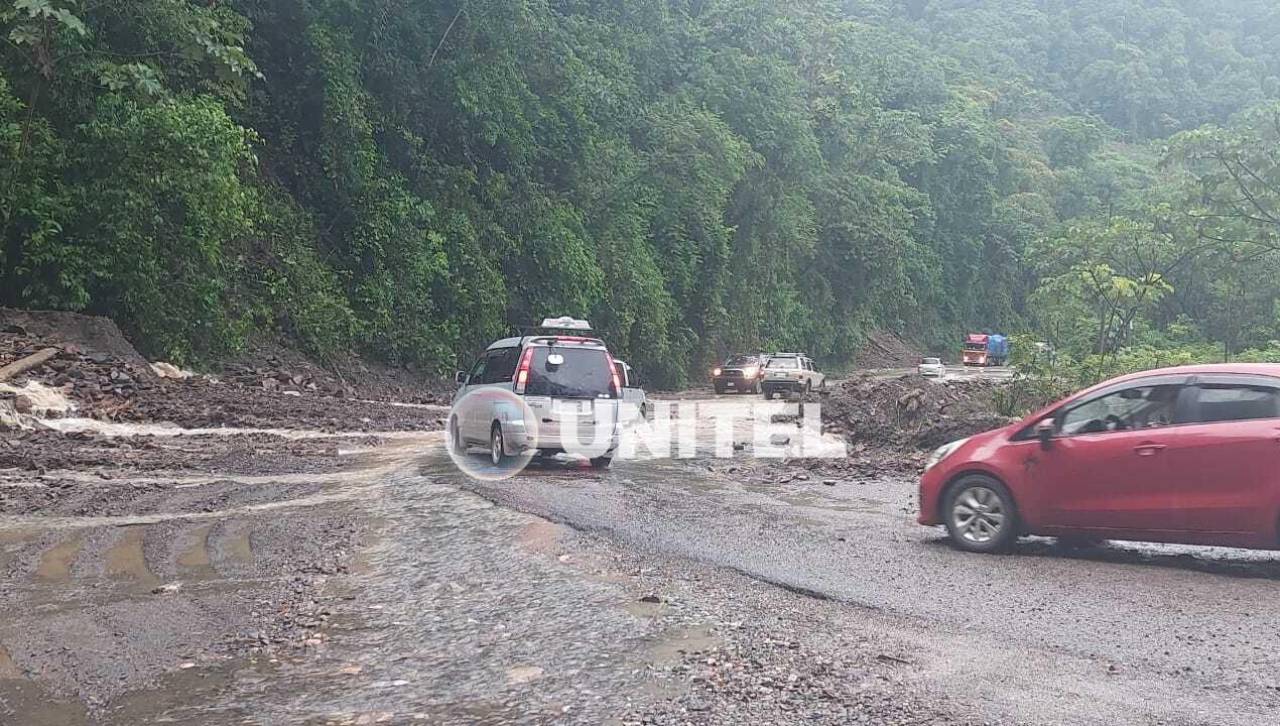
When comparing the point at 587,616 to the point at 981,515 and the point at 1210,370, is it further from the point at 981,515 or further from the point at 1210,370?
the point at 1210,370

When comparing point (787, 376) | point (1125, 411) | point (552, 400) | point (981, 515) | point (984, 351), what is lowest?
point (981, 515)

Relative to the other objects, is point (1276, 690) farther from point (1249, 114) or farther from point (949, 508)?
point (1249, 114)

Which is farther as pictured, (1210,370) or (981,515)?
(981,515)

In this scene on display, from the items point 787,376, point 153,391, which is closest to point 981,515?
point 153,391

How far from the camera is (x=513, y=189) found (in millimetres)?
36312

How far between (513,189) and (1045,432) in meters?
28.8

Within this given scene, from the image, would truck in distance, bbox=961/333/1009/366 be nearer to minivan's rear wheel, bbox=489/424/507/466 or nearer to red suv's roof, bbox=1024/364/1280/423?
minivan's rear wheel, bbox=489/424/507/466

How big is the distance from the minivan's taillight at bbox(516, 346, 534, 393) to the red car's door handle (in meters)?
8.41

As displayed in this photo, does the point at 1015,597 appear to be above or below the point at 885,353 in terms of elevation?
below

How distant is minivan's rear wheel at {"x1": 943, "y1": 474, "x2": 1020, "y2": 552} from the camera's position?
30.6 ft

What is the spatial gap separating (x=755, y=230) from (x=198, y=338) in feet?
90.6

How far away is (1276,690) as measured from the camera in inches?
213

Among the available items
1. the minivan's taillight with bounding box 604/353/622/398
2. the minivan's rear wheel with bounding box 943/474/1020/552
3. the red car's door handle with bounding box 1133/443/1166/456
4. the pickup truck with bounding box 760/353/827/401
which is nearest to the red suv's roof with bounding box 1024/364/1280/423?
the red car's door handle with bounding box 1133/443/1166/456

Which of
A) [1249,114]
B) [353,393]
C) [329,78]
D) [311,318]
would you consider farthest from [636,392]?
[1249,114]
